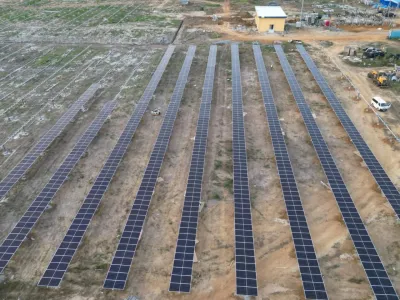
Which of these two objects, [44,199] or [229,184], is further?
[229,184]

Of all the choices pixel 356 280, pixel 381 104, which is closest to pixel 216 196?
pixel 356 280

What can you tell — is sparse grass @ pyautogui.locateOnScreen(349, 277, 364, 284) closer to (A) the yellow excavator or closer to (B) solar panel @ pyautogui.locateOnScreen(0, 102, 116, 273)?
(B) solar panel @ pyautogui.locateOnScreen(0, 102, 116, 273)

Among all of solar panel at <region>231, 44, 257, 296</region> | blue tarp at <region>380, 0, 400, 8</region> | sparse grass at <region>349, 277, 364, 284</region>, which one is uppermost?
blue tarp at <region>380, 0, 400, 8</region>

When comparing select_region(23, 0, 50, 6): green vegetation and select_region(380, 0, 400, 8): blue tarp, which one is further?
select_region(23, 0, 50, 6): green vegetation

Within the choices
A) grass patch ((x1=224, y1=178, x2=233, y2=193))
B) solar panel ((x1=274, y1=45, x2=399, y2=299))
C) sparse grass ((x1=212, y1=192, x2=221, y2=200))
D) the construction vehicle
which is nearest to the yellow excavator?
solar panel ((x1=274, y1=45, x2=399, y2=299))

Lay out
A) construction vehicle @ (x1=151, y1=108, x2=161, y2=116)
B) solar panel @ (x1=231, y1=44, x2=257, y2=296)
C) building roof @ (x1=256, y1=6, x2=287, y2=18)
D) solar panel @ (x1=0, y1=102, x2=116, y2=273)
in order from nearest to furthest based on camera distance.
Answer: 1. solar panel @ (x1=231, y1=44, x2=257, y2=296)
2. solar panel @ (x1=0, y1=102, x2=116, y2=273)
3. construction vehicle @ (x1=151, y1=108, x2=161, y2=116)
4. building roof @ (x1=256, y1=6, x2=287, y2=18)

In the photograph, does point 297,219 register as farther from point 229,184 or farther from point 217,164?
point 217,164

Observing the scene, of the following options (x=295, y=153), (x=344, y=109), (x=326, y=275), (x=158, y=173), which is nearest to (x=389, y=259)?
(x=326, y=275)
